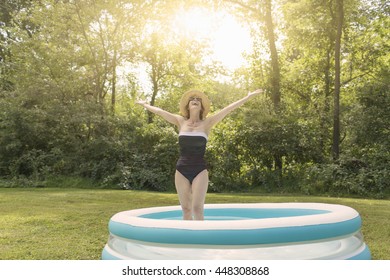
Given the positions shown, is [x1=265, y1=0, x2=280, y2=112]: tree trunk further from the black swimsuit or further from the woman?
the black swimsuit

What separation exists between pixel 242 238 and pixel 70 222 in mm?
4429

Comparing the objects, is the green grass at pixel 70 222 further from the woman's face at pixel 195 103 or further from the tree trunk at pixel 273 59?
the tree trunk at pixel 273 59

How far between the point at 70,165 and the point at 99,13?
7.04 metres

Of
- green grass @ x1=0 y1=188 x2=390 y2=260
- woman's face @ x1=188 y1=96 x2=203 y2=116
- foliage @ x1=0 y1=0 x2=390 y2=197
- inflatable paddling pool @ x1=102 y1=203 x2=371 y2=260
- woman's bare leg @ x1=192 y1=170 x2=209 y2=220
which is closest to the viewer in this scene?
inflatable paddling pool @ x1=102 y1=203 x2=371 y2=260

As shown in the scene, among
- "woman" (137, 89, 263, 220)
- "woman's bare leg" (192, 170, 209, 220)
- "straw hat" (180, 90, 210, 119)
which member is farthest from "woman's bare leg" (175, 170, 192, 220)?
"straw hat" (180, 90, 210, 119)

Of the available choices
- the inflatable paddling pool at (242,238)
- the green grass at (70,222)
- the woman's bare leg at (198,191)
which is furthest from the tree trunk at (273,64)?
the inflatable paddling pool at (242,238)

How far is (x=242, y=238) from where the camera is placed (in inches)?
134

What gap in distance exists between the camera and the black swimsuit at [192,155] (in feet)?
15.1

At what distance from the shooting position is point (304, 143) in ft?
44.5

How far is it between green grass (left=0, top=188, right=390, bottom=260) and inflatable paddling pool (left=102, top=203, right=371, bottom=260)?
3.98 ft

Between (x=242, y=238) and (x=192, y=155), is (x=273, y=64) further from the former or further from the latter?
(x=242, y=238)

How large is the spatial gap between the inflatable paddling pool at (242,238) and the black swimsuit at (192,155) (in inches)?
36.0

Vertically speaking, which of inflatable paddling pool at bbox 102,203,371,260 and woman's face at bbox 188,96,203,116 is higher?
woman's face at bbox 188,96,203,116

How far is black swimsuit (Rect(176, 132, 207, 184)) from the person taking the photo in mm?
4609
